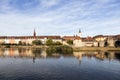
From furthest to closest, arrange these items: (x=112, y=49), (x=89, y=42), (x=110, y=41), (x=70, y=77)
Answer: (x=89, y=42) → (x=110, y=41) → (x=112, y=49) → (x=70, y=77)

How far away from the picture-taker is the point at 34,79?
33219mm

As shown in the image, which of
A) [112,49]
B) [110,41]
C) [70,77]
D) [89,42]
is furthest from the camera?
[89,42]

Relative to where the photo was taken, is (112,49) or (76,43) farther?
(76,43)

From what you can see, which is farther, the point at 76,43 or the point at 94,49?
the point at 76,43

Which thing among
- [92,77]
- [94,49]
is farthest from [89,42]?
[92,77]

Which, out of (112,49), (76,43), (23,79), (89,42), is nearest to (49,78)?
(23,79)

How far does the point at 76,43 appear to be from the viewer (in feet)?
479

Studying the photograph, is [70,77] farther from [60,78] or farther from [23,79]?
[23,79]

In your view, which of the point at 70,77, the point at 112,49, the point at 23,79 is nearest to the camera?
the point at 23,79

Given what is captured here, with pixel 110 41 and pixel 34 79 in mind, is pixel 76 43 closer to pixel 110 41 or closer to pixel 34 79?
pixel 110 41

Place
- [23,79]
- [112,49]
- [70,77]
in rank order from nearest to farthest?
[23,79], [70,77], [112,49]

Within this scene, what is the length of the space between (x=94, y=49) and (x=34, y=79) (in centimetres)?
8909

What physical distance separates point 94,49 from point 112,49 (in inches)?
387

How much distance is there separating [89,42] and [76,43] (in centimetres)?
4707
